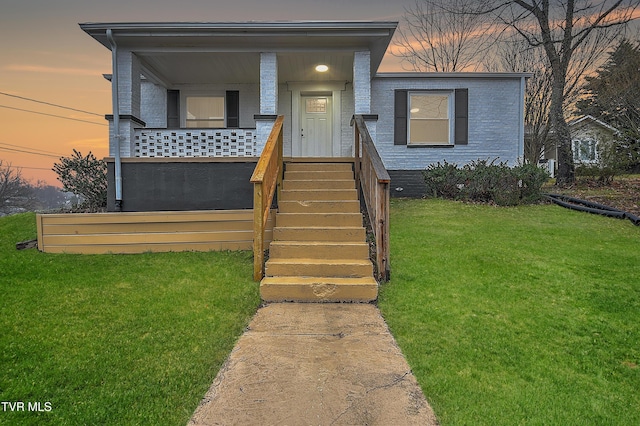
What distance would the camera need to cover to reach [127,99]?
8.09m

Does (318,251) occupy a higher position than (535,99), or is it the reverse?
(535,99)

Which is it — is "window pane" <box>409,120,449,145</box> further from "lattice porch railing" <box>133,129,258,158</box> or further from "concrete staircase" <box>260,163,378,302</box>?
"concrete staircase" <box>260,163,378,302</box>

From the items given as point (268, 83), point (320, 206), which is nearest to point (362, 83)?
point (268, 83)

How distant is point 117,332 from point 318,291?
6.43 ft

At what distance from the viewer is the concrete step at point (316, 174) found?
6922 mm

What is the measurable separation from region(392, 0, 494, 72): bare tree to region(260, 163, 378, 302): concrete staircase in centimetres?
1670

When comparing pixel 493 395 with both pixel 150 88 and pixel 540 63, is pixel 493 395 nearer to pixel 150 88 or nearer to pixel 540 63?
pixel 150 88

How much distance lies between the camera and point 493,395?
2385 mm

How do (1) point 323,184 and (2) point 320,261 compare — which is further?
(1) point 323,184

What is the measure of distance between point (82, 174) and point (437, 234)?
24.4 feet

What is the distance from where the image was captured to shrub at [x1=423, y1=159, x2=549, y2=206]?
30.0 ft

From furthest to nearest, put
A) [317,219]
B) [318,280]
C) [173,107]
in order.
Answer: [173,107] → [317,219] → [318,280]

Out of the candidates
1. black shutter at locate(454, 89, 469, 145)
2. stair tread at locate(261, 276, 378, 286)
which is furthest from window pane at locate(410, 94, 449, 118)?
stair tread at locate(261, 276, 378, 286)
